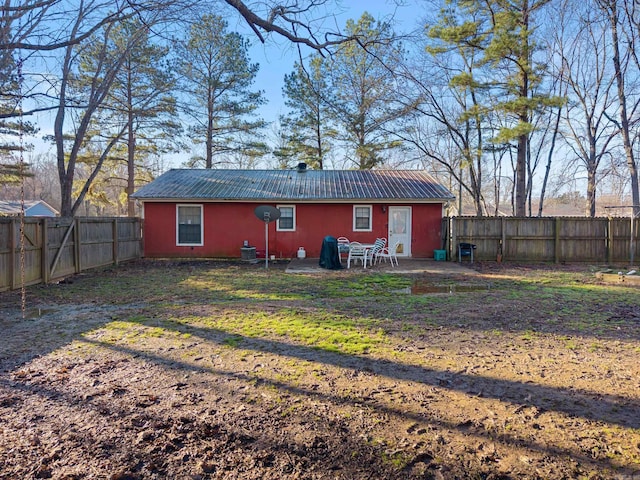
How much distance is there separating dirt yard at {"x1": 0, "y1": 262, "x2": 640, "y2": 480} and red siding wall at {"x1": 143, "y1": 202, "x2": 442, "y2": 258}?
7802 millimetres

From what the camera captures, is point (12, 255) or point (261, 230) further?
point (261, 230)

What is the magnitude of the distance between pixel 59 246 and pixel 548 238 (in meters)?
14.3

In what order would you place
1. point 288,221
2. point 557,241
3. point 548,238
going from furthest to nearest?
point 288,221
point 548,238
point 557,241

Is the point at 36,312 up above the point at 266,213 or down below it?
below

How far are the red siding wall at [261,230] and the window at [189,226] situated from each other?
195 millimetres

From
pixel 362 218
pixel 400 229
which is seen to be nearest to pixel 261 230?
pixel 362 218

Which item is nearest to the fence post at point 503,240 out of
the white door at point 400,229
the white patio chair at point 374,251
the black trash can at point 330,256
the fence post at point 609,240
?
the white door at point 400,229

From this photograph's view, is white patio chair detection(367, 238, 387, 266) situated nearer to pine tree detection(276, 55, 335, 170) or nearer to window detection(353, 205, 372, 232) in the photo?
window detection(353, 205, 372, 232)

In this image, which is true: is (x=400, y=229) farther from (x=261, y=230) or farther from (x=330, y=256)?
(x=261, y=230)

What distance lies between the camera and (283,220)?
14.4 m

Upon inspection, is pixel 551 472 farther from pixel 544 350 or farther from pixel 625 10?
pixel 625 10

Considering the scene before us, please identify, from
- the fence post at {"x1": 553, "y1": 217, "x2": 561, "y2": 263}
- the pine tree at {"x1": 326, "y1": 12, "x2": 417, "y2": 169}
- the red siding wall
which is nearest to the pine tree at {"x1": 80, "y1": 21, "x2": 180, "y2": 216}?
the red siding wall

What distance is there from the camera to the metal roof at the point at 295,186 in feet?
46.0

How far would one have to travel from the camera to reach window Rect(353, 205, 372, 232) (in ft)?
46.8
